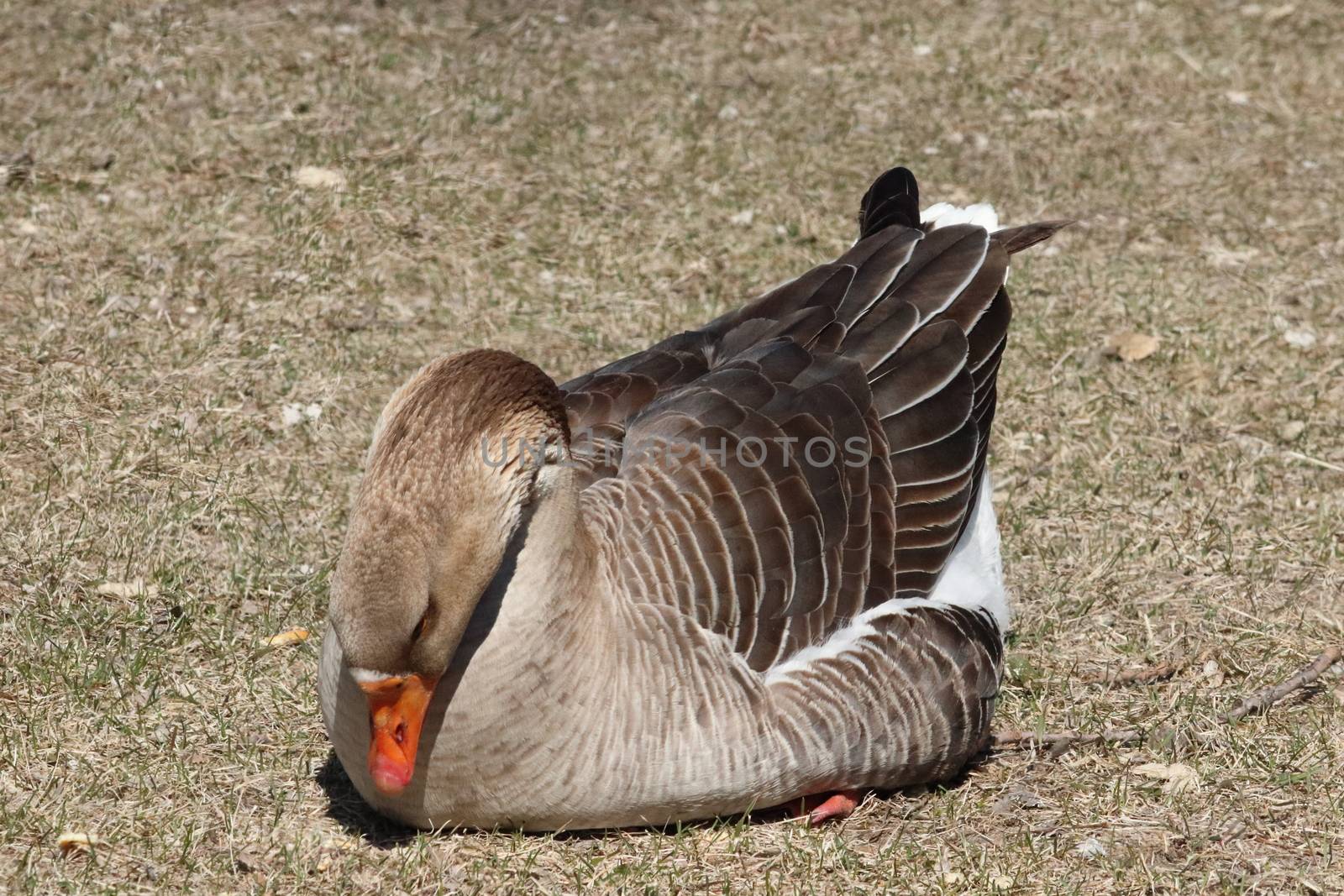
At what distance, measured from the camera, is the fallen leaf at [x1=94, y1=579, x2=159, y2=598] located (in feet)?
13.8

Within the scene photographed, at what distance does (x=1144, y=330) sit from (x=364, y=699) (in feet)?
13.7

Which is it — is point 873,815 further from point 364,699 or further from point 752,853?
point 364,699

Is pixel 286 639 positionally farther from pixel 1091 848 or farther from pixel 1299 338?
pixel 1299 338

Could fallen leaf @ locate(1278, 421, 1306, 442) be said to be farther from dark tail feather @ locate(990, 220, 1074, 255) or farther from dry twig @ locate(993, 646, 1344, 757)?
dark tail feather @ locate(990, 220, 1074, 255)

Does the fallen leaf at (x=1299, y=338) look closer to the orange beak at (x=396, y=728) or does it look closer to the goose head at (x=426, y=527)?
the goose head at (x=426, y=527)

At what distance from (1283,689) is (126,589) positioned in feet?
11.0

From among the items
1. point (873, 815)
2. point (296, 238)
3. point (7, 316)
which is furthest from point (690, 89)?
point (873, 815)

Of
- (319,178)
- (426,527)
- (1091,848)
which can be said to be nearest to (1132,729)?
(1091,848)

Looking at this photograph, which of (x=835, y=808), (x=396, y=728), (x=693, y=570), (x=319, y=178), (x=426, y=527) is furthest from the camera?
(x=319, y=178)

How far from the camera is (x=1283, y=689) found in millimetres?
4043

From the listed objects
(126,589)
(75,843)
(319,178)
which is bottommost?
(126,589)

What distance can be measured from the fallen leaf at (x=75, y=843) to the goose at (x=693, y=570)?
0.58 m

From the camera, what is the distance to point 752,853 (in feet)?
11.2

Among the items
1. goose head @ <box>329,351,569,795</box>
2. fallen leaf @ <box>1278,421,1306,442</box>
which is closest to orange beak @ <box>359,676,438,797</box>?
goose head @ <box>329,351,569,795</box>
